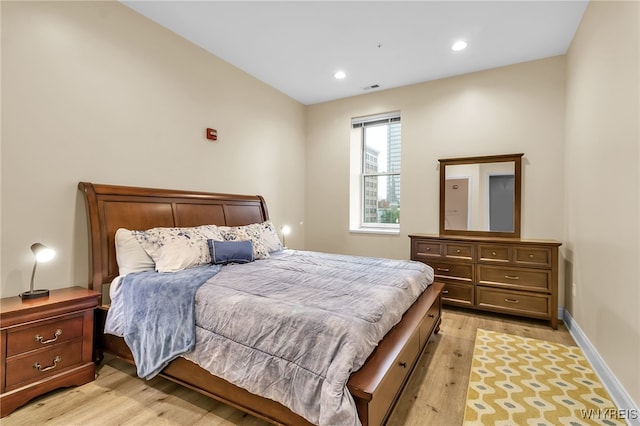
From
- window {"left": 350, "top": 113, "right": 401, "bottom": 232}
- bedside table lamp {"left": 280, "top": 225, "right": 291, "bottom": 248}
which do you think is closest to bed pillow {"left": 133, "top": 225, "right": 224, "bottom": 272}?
bedside table lamp {"left": 280, "top": 225, "right": 291, "bottom": 248}

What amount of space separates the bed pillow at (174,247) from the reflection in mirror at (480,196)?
9.98ft

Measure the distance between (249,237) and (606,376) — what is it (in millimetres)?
3080

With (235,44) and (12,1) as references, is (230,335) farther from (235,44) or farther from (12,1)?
(235,44)

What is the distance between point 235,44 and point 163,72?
0.83 metres

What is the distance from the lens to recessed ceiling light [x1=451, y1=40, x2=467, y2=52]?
124 inches

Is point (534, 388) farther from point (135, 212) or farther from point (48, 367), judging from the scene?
point (135, 212)

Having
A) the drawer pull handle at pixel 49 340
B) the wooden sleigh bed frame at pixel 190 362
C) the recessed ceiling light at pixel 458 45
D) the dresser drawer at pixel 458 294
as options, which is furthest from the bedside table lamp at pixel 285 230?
the recessed ceiling light at pixel 458 45

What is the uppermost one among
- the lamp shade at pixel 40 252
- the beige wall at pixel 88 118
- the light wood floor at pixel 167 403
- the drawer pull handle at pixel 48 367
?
the beige wall at pixel 88 118

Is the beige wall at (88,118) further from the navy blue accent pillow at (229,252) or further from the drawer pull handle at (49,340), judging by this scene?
the navy blue accent pillow at (229,252)

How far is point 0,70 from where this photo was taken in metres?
2.00

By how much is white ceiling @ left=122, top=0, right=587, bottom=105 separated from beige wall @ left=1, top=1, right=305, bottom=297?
0.34m

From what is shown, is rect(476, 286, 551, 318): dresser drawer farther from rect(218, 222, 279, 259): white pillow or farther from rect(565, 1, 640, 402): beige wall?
rect(218, 222, 279, 259): white pillow

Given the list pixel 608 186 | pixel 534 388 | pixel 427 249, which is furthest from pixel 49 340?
pixel 608 186

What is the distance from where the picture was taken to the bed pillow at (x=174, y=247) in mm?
2398
